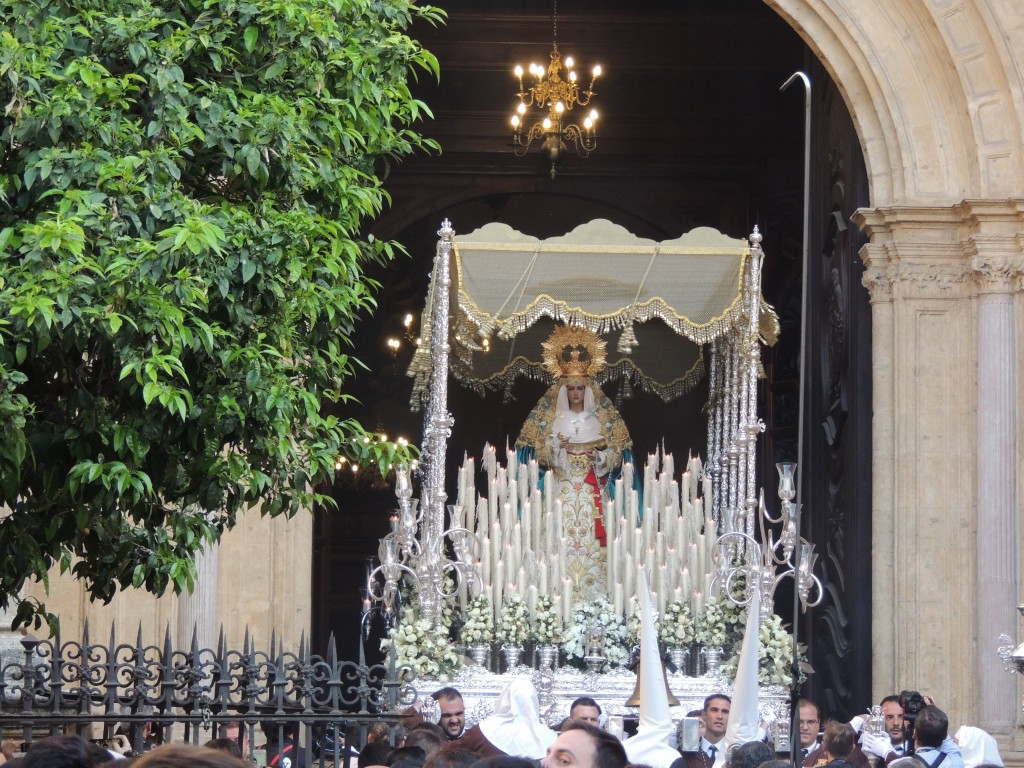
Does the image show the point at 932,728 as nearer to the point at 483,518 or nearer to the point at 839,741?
the point at 839,741

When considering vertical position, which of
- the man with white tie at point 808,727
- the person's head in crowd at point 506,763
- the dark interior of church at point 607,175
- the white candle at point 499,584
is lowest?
the man with white tie at point 808,727

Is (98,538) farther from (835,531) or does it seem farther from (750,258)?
(835,531)

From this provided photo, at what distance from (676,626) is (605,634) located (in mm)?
476

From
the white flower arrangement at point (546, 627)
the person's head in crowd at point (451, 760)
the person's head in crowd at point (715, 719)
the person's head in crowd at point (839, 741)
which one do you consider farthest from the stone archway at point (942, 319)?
the person's head in crowd at point (451, 760)

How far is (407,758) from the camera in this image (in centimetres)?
671

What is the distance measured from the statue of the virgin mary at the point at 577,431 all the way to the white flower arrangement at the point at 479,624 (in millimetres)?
1186

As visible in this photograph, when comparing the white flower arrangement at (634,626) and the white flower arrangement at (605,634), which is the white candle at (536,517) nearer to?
the white flower arrangement at (605,634)

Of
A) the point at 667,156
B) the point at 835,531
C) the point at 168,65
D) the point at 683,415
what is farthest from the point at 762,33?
the point at 168,65

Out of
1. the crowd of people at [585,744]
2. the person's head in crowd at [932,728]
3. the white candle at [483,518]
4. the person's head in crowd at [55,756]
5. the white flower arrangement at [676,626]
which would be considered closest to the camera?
the person's head in crowd at [55,756]

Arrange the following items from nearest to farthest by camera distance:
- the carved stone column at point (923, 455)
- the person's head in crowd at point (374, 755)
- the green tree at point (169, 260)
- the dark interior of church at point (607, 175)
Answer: the green tree at point (169, 260)
the person's head in crowd at point (374, 755)
the carved stone column at point (923, 455)
the dark interior of church at point (607, 175)

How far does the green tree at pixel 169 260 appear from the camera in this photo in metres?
7.34

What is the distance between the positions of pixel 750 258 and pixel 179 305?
6.88 m

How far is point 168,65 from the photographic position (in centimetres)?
787

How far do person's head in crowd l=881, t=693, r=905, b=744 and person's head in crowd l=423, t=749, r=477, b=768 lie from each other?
5.72m
